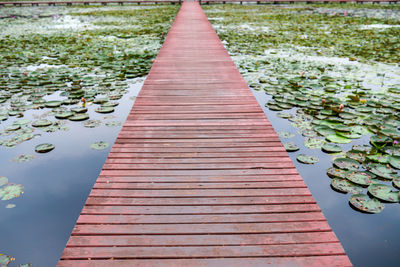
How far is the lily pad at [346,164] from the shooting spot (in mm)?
2312

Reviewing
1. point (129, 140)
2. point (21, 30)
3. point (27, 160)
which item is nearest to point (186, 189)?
point (129, 140)

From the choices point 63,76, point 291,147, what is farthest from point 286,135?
point 63,76

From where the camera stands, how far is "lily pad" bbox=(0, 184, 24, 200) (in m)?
2.13

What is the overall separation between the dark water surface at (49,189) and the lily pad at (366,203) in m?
2.07

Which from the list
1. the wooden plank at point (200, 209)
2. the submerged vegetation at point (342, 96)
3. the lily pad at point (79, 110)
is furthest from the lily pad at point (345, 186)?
the lily pad at point (79, 110)

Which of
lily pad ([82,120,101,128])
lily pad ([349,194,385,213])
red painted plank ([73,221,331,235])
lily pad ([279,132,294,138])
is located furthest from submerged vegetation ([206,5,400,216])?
lily pad ([82,120,101,128])

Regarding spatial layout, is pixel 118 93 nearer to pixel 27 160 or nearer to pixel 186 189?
pixel 27 160

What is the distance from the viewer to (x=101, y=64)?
5410 mm

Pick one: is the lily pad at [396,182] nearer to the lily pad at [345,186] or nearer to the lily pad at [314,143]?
the lily pad at [345,186]

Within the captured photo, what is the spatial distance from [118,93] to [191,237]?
308 cm

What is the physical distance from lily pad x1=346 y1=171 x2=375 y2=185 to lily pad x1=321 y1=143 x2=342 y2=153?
0.39 meters

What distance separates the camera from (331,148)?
2.62m

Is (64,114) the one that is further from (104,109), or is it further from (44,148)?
(44,148)

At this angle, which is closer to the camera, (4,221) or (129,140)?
(4,221)
